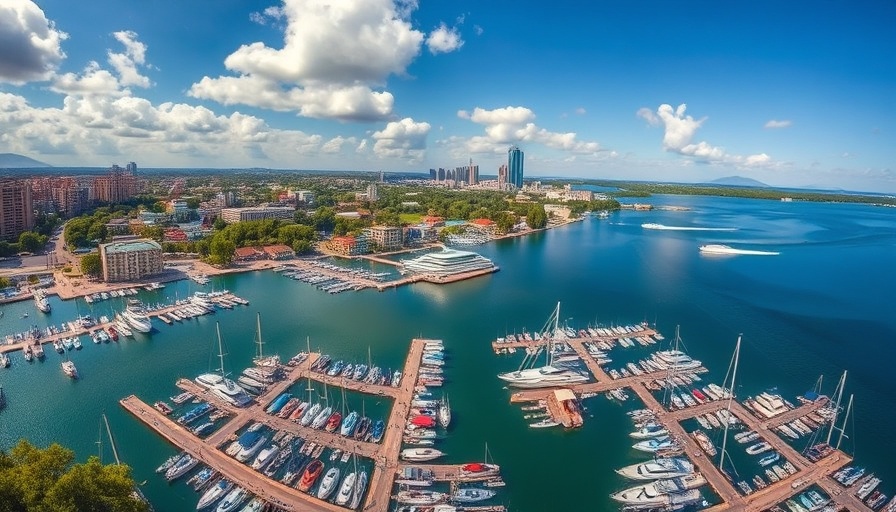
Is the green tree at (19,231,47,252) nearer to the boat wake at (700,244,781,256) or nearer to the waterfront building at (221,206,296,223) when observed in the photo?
the waterfront building at (221,206,296,223)

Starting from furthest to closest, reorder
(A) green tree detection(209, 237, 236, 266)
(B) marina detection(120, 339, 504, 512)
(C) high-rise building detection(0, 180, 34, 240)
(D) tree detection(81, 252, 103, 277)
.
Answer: (C) high-rise building detection(0, 180, 34, 240)
(A) green tree detection(209, 237, 236, 266)
(D) tree detection(81, 252, 103, 277)
(B) marina detection(120, 339, 504, 512)

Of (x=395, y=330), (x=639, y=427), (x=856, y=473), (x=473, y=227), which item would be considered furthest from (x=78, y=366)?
(x=473, y=227)

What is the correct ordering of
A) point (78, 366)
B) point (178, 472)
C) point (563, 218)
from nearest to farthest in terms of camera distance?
point (178, 472), point (78, 366), point (563, 218)

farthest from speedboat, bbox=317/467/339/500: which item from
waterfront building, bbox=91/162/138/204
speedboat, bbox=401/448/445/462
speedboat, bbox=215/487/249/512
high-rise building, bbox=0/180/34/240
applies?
waterfront building, bbox=91/162/138/204

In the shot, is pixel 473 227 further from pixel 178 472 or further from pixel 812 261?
pixel 178 472

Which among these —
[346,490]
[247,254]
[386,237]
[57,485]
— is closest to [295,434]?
[346,490]
